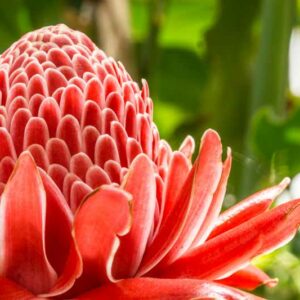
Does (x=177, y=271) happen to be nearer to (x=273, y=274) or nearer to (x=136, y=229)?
(x=136, y=229)

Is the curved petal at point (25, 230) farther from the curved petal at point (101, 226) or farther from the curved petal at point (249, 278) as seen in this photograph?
the curved petal at point (249, 278)

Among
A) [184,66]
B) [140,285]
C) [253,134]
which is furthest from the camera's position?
[184,66]

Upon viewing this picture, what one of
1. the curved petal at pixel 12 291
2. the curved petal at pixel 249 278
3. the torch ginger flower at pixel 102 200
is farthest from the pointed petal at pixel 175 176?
the curved petal at pixel 12 291

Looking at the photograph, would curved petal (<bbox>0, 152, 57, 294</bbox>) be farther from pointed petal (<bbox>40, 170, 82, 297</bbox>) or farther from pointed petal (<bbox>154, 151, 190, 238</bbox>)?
pointed petal (<bbox>154, 151, 190, 238</bbox>)

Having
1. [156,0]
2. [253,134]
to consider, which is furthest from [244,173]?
[156,0]

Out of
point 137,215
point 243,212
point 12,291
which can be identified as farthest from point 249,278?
point 12,291

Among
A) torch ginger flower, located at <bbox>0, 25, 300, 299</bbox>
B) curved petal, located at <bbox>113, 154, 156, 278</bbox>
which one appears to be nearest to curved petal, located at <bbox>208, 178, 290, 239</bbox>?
torch ginger flower, located at <bbox>0, 25, 300, 299</bbox>
